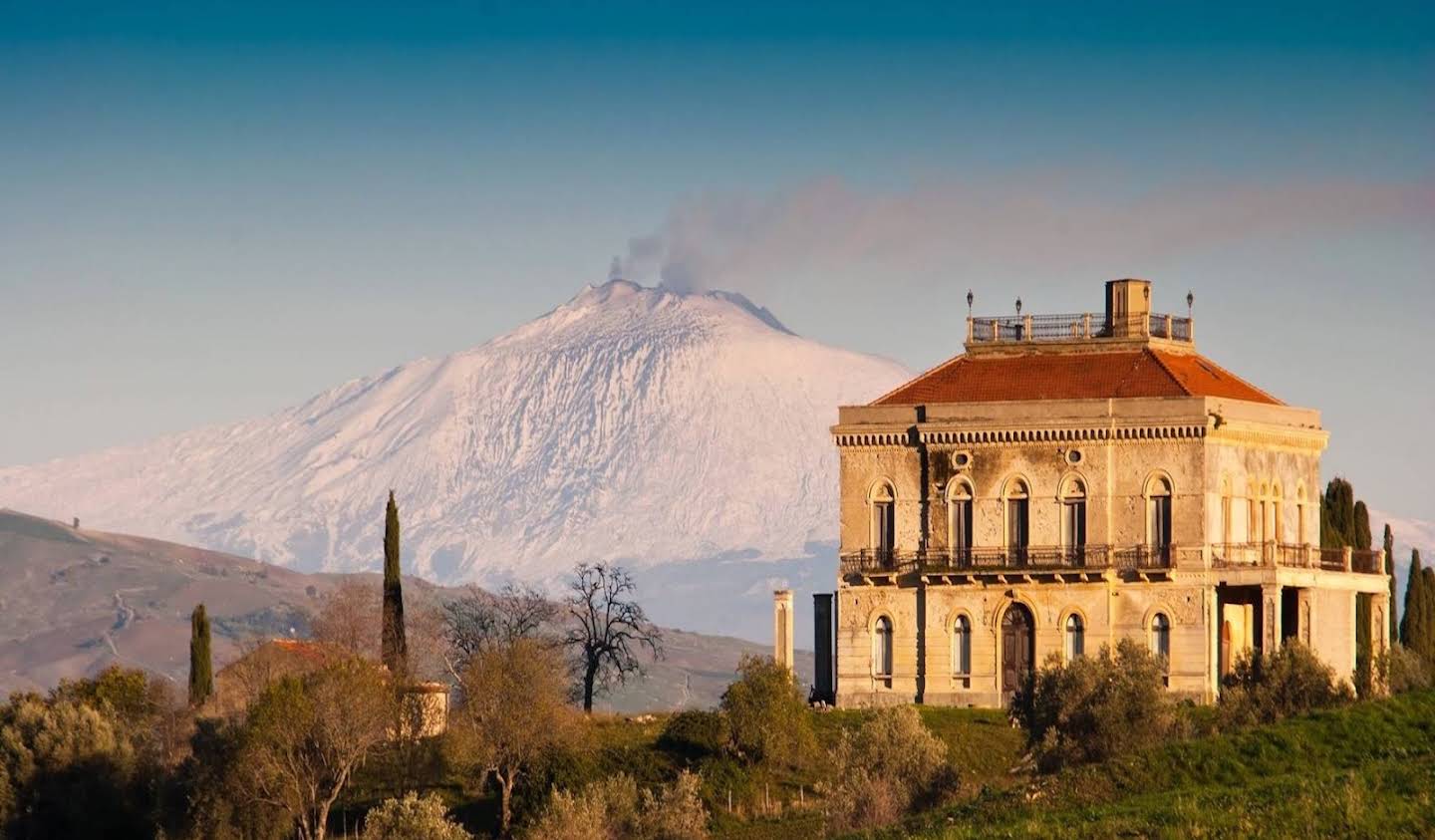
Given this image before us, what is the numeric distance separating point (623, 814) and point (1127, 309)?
2758 cm

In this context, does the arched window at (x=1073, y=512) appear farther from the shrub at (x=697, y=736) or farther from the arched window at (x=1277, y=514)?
the shrub at (x=697, y=736)

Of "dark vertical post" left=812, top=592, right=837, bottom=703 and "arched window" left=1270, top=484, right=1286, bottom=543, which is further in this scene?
"dark vertical post" left=812, top=592, right=837, bottom=703

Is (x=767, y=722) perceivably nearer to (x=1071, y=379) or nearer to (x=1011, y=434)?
(x=1011, y=434)

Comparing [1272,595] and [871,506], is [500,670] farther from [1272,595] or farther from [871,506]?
[1272,595]

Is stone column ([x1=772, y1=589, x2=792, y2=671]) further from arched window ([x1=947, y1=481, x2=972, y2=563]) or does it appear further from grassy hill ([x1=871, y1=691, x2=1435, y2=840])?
grassy hill ([x1=871, y1=691, x2=1435, y2=840])

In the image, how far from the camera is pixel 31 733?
308ft

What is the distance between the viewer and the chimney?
94375mm

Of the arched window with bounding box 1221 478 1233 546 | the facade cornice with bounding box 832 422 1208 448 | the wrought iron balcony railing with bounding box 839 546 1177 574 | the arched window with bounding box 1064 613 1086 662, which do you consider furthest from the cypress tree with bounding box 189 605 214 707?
the arched window with bounding box 1221 478 1233 546

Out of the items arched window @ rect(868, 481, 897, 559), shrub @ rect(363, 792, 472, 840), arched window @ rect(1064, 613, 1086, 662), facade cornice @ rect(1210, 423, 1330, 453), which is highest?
facade cornice @ rect(1210, 423, 1330, 453)

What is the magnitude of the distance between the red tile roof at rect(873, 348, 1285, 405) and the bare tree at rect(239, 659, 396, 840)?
1915 centimetres

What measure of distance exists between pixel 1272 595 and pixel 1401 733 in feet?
90.3

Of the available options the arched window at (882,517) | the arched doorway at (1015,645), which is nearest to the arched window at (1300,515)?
the arched doorway at (1015,645)

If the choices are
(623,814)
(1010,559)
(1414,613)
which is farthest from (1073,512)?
(623,814)

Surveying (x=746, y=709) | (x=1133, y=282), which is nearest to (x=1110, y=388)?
(x=1133, y=282)
